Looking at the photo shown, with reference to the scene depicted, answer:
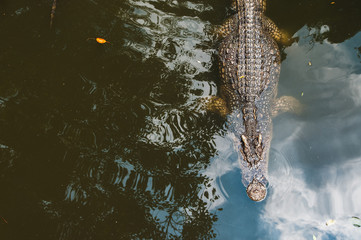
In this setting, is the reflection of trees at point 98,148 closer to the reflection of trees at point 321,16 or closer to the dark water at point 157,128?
the dark water at point 157,128

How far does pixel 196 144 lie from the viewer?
15.2 feet

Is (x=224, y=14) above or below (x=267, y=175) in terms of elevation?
above

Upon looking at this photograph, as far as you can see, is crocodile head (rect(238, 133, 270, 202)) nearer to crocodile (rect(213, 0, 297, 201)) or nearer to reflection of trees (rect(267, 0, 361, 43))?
crocodile (rect(213, 0, 297, 201))

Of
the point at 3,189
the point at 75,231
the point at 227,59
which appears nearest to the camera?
the point at 75,231

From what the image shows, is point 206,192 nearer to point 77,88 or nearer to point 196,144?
point 196,144

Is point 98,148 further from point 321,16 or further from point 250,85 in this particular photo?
point 321,16

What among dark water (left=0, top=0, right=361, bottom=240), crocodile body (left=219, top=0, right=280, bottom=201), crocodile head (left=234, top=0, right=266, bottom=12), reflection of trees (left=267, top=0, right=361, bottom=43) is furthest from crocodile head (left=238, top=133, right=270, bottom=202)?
crocodile head (left=234, top=0, right=266, bottom=12)

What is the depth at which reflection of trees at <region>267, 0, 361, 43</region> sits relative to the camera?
517 cm

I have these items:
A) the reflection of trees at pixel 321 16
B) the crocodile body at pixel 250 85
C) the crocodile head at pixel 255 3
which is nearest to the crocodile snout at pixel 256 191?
the crocodile body at pixel 250 85

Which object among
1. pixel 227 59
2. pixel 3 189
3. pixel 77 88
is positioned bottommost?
pixel 3 189

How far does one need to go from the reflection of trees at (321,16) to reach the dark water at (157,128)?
19mm

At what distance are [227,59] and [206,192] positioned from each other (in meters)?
2.14

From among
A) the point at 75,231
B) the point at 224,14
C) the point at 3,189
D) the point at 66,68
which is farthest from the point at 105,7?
the point at 75,231

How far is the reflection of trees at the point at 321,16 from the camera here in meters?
5.17
